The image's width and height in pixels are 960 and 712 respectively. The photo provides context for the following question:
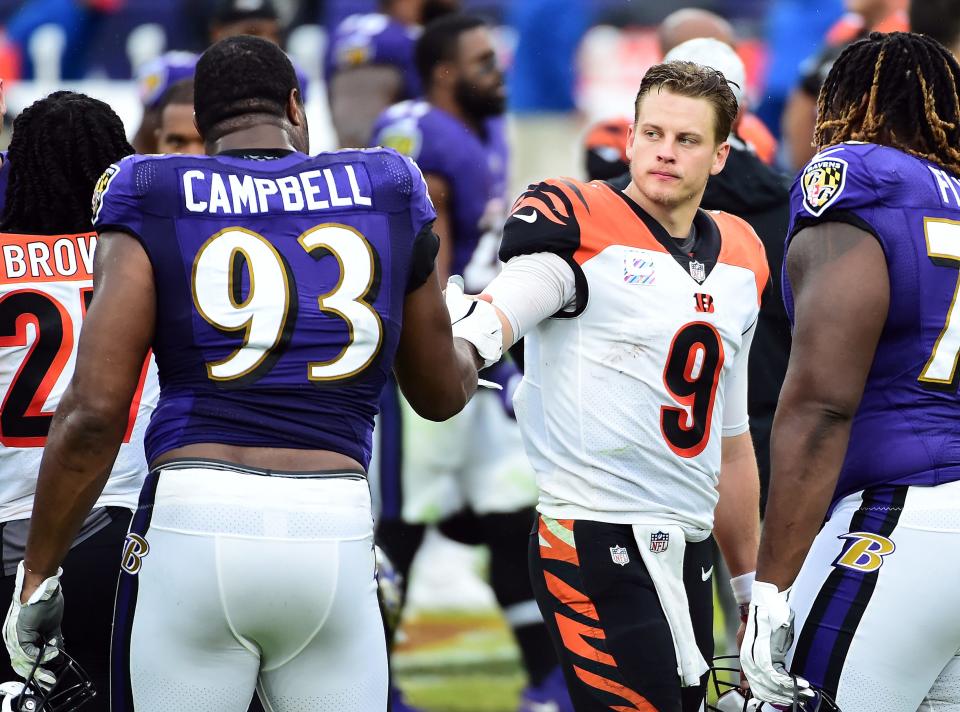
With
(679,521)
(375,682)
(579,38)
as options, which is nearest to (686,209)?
(679,521)

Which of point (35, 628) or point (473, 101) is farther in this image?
point (473, 101)

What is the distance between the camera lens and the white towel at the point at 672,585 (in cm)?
390

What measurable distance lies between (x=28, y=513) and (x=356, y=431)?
1.00 metres

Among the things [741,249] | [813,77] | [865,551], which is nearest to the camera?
[865,551]

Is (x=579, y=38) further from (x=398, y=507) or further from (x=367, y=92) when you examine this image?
(x=398, y=507)

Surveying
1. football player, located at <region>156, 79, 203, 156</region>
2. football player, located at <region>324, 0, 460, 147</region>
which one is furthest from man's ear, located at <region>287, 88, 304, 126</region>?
football player, located at <region>324, 0, 460, 147</region>

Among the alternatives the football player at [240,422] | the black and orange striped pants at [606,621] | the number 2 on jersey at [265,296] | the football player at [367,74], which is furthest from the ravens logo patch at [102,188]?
the football player at [367,74]

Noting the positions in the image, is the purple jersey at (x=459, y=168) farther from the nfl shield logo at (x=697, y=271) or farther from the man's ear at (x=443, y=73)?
the nfl shield logo at (x=697, y=271)

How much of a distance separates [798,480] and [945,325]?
48cm

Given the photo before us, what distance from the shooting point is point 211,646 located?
10.5 feet

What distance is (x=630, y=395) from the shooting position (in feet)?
12.9

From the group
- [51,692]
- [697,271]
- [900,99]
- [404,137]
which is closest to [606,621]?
[697,271]

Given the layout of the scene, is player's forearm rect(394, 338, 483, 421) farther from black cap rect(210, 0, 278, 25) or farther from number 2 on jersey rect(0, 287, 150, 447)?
black cap rect(210, 0, 278, 25)

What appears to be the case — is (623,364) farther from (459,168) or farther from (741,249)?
(459,168)
